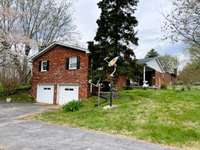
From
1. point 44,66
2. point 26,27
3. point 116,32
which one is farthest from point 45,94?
point 26,27

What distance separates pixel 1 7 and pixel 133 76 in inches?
600

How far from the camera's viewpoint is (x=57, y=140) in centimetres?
1045

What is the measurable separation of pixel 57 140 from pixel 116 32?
43.6ft

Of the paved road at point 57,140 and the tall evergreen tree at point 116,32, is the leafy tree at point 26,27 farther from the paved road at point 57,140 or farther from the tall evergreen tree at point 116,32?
the paved road at point 57,140

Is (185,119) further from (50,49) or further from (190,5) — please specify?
(50,49)

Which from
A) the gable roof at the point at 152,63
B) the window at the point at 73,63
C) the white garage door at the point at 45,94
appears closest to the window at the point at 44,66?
the white garage door at the point at 45,94

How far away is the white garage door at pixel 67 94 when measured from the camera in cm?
2350

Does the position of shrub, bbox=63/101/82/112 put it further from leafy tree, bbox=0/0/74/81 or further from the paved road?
leafy tree, bbox=0/0/74/81

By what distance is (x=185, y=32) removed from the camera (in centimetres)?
1442

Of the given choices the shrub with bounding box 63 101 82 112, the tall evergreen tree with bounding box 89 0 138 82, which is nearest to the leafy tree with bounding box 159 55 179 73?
the tall evergreen tree with bounding box 89 0 138 82

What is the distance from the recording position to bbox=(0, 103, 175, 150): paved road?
30.9 ft

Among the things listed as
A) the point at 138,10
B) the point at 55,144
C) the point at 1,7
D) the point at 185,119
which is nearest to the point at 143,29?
the point at 138,10

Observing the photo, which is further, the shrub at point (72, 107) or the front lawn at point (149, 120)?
the shrub at point (72, 107)

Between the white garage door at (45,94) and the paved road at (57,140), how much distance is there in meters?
11.2
